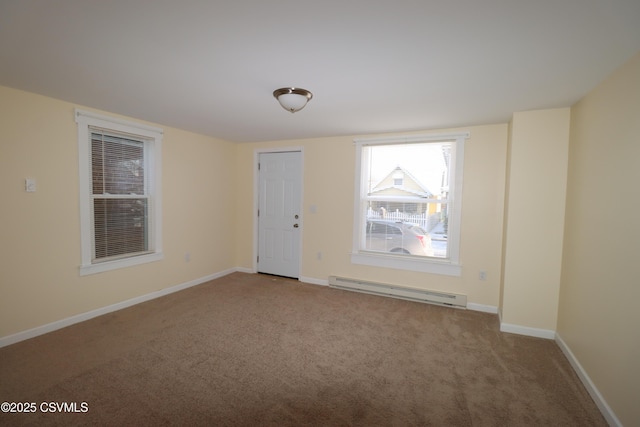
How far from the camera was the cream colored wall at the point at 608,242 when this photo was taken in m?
1.73

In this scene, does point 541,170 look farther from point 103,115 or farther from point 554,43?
point 103,115

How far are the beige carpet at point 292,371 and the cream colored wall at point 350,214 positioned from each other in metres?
0.57

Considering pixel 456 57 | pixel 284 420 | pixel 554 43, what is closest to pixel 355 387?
pixel 284 420

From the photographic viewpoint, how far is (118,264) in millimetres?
3426

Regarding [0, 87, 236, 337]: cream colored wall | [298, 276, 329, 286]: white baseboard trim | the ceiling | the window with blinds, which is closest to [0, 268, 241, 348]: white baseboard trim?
[0, 87, 236, 337]: cream colored wall

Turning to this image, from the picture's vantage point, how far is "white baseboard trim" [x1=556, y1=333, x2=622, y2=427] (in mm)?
1818

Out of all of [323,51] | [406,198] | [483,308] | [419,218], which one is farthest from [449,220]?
[323,51]

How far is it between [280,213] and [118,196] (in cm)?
234

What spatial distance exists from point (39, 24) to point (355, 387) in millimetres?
3058

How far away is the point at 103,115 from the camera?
10.5ft

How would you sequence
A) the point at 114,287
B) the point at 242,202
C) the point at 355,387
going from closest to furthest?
the point at 355,387 → the point at 114,287 → the point at 242,202

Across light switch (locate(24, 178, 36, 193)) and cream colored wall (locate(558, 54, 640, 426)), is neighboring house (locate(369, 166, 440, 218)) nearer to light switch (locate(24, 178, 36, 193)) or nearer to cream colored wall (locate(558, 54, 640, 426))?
cream colored wall (locate(558, 54, 640, 426))

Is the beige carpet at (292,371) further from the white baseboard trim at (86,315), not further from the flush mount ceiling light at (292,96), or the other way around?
the flush mount ceiling light at (292,96)

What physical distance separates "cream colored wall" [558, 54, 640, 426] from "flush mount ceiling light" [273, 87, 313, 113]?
2223 millimetres
